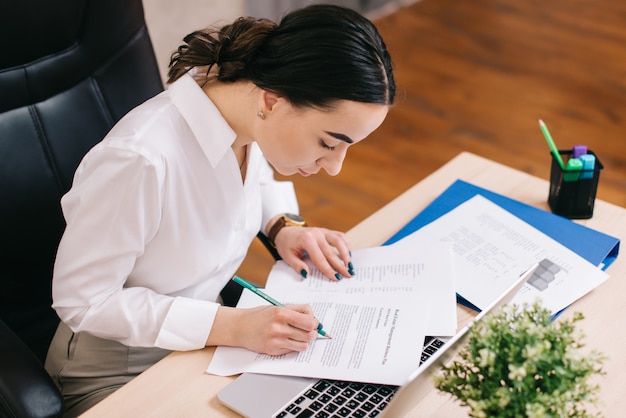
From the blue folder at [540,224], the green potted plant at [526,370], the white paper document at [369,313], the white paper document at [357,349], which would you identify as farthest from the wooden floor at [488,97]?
the green potted plant at [526,370]

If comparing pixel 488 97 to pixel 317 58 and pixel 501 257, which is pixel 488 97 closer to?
pixel 501 257

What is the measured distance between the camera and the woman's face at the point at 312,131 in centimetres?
112

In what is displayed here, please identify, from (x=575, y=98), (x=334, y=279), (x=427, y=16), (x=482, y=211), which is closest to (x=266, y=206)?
(x=334, y=279)

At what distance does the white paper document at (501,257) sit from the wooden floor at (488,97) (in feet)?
3.49

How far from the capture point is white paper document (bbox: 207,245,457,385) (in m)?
1.07

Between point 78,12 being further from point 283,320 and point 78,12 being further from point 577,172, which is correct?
point 577,172

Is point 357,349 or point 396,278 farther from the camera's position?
point 396,278

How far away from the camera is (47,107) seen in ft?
4.45

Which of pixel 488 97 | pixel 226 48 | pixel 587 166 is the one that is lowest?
pixel 488 97

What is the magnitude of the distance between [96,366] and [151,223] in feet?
0.99

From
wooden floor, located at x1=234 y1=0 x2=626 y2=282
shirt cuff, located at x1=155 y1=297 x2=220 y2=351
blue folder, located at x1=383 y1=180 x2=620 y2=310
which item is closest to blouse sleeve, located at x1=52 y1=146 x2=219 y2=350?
shirt cuff, located at x1=155 y1=297 x2=220 y2=351

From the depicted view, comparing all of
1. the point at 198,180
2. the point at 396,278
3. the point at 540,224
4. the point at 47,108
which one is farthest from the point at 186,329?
the point at 540,224

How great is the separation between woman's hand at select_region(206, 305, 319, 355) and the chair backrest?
456 mm

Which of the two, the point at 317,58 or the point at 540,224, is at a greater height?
the point at 317,58
